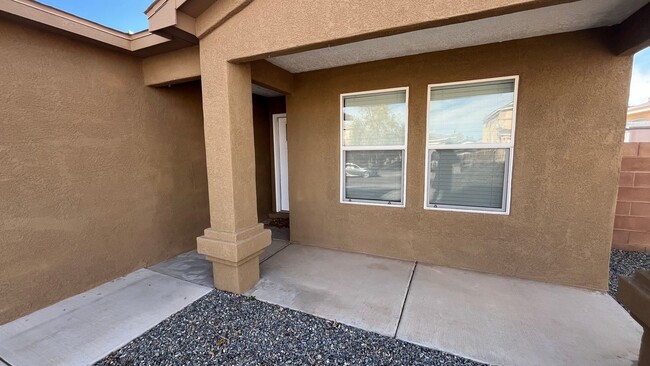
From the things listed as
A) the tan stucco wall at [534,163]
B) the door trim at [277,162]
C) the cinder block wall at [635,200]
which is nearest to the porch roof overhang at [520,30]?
the tan stucco wall at [534,163]

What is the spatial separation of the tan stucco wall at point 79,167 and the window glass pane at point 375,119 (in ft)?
8.59

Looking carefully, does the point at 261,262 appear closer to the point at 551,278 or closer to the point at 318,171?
the point at 318,171

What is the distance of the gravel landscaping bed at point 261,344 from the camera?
2.14 metres

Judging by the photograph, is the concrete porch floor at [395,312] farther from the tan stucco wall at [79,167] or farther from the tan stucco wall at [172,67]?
the tan stucco wall at [172,67]

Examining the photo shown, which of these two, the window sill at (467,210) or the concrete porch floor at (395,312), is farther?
the window sill at (467,210)

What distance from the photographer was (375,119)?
13.2 ft

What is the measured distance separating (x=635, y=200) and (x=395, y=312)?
4.28 meters

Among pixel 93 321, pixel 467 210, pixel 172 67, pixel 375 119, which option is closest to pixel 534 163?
pixel 467 210

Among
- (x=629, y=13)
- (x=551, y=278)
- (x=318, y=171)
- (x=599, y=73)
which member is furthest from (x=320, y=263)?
(x=629, y=13)

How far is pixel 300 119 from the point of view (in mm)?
4434

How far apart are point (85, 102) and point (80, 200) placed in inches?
45.5

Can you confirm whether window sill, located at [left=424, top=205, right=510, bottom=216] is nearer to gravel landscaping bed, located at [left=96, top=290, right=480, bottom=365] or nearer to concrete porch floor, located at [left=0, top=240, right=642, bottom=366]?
concrete porch floor, located at [left=0, top=240, right=642, bottom=366]

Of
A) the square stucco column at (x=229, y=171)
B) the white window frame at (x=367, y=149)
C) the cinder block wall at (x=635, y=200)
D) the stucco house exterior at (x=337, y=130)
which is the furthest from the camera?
the cinder block wall at (x=635, y=200)

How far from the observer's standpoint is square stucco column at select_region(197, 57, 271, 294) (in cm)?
289
